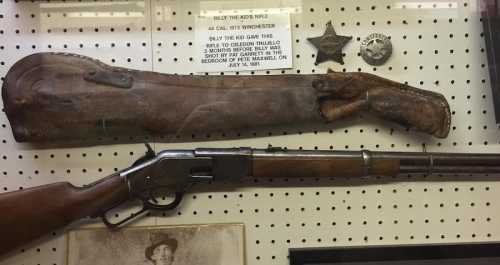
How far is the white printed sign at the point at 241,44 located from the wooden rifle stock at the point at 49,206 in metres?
0.45

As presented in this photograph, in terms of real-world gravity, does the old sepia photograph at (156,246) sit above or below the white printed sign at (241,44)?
below

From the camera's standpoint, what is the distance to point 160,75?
64.8 inches

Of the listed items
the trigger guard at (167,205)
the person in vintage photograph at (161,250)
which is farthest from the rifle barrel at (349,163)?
the person in vintage photograph at (161,250)

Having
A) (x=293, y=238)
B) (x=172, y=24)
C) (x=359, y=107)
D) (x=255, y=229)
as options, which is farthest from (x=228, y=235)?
(x=172, y=24)

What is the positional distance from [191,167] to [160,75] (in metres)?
0.29

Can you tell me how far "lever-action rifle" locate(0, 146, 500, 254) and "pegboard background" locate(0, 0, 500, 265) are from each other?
0.09m

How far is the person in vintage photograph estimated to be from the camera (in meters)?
1.64

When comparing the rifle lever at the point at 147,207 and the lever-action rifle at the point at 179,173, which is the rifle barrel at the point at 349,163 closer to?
the lever-action rifle at the point at 179,173

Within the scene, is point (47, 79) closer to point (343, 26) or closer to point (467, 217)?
point (343, 26)

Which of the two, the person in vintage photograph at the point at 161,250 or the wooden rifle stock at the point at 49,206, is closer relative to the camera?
the wooden rifle stock at the point at 49,206

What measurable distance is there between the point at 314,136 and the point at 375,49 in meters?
0.32

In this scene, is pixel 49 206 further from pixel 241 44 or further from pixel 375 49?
pixel 375 49

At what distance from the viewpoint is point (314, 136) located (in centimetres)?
169

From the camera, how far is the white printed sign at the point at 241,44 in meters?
1.67
